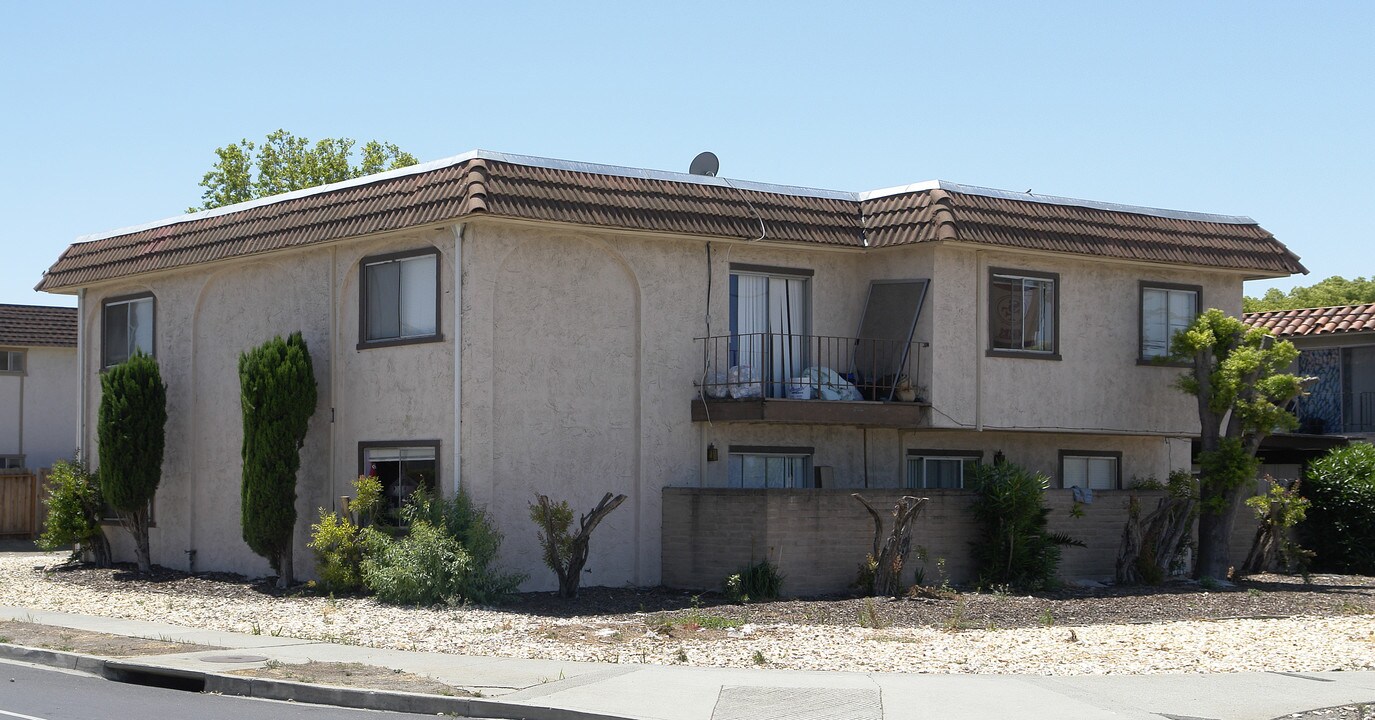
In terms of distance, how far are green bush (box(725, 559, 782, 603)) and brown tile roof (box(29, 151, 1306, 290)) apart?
460 cm

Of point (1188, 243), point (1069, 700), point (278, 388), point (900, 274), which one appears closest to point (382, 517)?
point (278, 388)

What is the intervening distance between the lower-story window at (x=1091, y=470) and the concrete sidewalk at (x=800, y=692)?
10703 mm

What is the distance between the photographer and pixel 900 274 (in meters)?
22.5

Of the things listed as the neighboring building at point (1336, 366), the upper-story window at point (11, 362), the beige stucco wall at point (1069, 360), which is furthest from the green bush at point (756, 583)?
the upper-story window at point (11, 362)

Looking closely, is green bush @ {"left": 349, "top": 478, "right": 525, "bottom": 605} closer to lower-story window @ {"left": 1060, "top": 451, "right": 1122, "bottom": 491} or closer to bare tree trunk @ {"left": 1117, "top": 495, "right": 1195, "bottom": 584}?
bare tree trunk @ {"left": 1117, "top": 495, "right": 1195, "bottom": 584}

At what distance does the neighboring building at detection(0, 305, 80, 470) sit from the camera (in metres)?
37.0

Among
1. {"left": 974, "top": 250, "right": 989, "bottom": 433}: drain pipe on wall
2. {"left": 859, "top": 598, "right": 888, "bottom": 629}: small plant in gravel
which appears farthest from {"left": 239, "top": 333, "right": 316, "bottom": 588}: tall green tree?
{"left": 974, "top": 250, "right": 989, "bottom": 433}: drain pipe on wall

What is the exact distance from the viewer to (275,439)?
68.6 feet

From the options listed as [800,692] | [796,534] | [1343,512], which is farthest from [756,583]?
[1343,512]

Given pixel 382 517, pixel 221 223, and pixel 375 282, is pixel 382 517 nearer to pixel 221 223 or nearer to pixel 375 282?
pixel 375 282

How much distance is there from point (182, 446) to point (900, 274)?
11537mm

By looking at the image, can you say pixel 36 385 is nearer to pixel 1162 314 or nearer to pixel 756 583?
pixel 756 583

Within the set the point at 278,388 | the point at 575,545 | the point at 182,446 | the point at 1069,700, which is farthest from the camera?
the point at 182,446

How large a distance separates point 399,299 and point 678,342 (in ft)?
12.7
